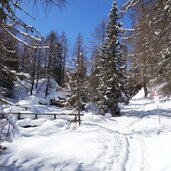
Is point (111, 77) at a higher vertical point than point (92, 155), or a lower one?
higher

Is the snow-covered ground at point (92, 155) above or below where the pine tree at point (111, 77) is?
below

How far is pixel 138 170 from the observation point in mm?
9477

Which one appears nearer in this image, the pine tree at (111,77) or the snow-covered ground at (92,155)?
the snow-covered ground at (92,155)

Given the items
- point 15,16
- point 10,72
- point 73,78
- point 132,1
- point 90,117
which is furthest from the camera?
point 90,117

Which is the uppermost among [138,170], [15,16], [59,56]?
[59,56]

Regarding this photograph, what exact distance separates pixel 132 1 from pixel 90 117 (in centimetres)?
1916

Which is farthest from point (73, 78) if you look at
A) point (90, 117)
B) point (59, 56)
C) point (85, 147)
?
point (59, 56)

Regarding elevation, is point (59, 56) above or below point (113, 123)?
above

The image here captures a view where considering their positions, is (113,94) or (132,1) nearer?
(132,1)

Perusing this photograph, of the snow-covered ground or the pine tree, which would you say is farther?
the pine tree

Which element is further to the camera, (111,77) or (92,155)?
(111,77)

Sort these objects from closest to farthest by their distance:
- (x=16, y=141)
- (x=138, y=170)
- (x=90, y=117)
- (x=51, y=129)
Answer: (x=138, y=170)
(x=16, y=141)
(x=51, y=129)
(x=90, y=117)

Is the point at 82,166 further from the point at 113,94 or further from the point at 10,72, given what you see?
the point at 113,94

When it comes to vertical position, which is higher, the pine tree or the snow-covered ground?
the pine tree
